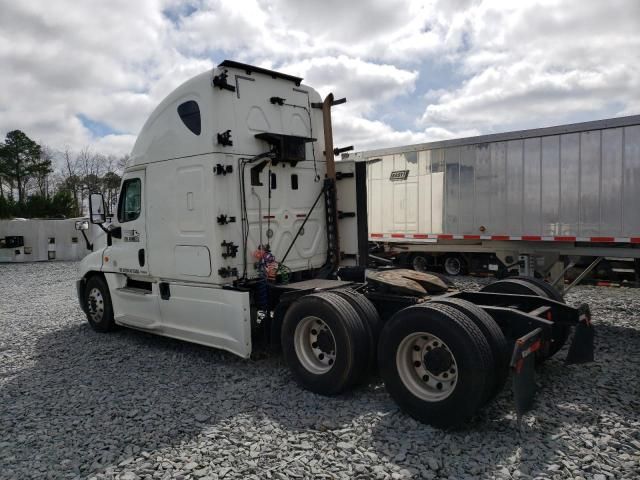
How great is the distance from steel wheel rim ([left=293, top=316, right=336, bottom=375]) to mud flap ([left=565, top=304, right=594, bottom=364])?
7.35 ft

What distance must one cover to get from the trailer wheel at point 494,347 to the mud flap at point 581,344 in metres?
1.05

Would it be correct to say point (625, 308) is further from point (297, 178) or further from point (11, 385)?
point (11, 385)

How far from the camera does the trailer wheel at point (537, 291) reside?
5230 mm

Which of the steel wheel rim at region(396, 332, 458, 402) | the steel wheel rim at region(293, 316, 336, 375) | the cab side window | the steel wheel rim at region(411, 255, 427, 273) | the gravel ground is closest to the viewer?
the gravel ground

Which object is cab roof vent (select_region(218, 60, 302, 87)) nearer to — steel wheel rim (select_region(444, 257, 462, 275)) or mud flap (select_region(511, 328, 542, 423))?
mud flap (select_region(511, 328, 542, 423))

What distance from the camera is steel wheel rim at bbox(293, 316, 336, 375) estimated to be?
16.3 feet

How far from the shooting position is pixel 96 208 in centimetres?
721

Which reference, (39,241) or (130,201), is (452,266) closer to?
(130,201)

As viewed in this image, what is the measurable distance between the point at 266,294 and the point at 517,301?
278cm

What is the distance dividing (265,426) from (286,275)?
2.34 m

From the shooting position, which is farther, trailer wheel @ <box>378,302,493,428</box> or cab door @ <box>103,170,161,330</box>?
cab door @ <box>103,170,161,330</box>

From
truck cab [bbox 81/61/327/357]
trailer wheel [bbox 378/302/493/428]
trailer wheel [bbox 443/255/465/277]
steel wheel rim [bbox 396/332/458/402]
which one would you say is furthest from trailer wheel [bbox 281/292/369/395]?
trailer wheel [bbox 443/255/465/277]

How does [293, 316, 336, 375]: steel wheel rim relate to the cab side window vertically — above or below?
below

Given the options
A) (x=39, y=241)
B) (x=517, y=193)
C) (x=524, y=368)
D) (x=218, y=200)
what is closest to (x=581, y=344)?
(x=524, y=368)
